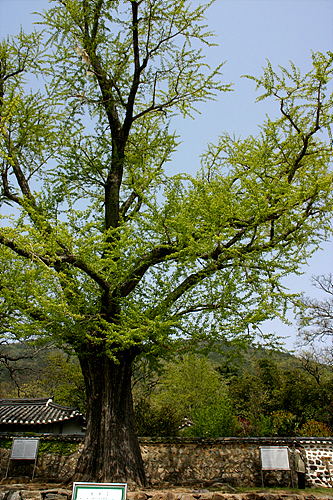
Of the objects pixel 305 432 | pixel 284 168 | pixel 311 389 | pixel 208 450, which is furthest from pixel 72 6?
pixel 311 389

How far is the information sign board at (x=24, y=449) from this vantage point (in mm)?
9555

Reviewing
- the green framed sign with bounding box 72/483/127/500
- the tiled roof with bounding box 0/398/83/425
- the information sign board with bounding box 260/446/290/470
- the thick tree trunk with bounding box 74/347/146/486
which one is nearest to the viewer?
the green framed sign with bounding box 72/483/127/500

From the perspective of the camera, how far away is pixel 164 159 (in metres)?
9.21

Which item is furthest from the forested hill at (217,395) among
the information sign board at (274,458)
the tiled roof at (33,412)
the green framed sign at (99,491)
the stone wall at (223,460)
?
the green framed sign at (99,491)

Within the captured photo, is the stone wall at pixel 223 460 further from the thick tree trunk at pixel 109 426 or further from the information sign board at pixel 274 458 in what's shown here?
the thick tree trunk at pixel 109 426

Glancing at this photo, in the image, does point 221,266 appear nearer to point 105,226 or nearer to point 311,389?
point 105,226

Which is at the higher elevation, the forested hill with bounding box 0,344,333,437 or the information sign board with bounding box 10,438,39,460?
the forested hill with bounding box 0,344,333,437

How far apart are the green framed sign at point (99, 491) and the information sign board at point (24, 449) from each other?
770cm

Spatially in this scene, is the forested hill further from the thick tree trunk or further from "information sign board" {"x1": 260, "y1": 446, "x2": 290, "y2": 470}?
"information sign board" {"x1": 260, "y1": 446, "x2": 290, "y2": 470}

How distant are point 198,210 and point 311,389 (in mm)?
14253

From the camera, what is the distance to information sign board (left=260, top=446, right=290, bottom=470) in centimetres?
880

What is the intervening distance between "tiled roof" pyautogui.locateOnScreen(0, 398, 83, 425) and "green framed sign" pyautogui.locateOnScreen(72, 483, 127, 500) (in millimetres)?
13287

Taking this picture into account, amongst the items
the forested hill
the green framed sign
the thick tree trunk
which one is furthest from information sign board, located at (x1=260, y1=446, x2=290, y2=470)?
the green framed sign

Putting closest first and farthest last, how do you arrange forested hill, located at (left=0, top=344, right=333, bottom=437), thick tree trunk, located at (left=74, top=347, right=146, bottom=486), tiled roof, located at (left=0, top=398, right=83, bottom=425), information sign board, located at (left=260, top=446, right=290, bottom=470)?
thick tree trunk, located at (left=74, top=347, right=146, bottom=486) < information sign board, located at (left=260, top=446, right=290, bottom=470) < forested hill, located at (left=0, top=344, right=333, bottom=437) < tiled roof, located at (left=0, top=398, right=83, bottom=425)
